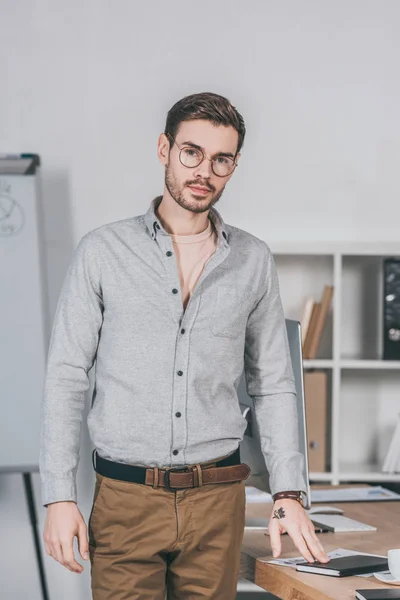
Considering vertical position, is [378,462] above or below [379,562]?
below

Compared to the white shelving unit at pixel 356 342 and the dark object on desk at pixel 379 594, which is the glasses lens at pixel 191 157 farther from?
the white shelving unit at pixel 356 342

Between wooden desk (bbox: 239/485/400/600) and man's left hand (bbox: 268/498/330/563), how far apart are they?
48mm

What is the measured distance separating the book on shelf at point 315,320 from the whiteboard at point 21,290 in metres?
1.04

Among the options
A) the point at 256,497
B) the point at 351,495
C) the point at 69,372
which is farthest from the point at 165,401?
the point at 351,495

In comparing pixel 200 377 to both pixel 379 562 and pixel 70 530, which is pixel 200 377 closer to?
pixel 70 530

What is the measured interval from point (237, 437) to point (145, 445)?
0.22 m

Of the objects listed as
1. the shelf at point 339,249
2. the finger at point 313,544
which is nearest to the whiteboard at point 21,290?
the shelf at point 339,249

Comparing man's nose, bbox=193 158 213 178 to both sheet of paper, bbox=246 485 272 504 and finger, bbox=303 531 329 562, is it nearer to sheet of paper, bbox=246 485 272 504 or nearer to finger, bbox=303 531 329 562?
finger, bbox=303 531 329 562

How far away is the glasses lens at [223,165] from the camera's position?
5.79 ft

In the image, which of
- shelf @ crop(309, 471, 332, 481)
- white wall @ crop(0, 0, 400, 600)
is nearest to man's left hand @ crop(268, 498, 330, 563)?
shelf @ crop(309, 471, 332, 481)

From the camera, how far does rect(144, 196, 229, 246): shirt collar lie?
1.81m

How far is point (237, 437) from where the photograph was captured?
1811 millimetres

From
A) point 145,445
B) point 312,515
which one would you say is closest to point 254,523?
point 312,515

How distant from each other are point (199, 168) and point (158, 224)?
16 centimetres
